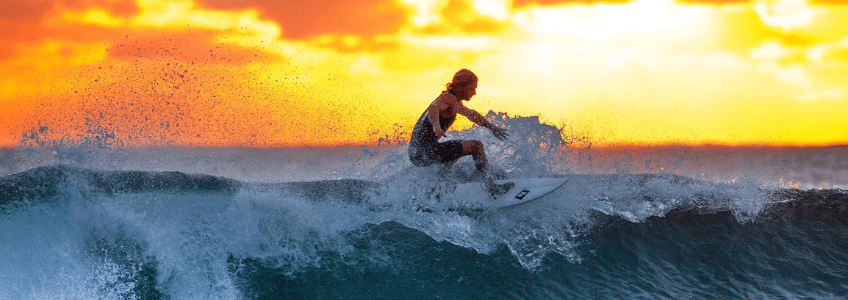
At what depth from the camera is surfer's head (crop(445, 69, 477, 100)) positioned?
14.8 ft

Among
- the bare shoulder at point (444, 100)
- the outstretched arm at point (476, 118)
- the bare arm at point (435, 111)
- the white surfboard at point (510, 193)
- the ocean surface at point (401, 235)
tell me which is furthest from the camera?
the white surfboard at point (510, 193)

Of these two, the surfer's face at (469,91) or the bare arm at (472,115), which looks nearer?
the surfer's face at (469,91)

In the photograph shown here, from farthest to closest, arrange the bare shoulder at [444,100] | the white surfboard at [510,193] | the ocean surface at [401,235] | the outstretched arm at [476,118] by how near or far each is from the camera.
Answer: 1. the white surfboard at [510,193]
2. the outstretched arm at [476,118]
3. the bare shoulder at [444,100]
4. the ocean surface at [401,235]

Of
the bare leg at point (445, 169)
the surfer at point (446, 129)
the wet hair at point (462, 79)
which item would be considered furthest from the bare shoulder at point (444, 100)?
the bare leg at point (445, 169)

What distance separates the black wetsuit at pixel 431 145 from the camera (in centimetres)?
471

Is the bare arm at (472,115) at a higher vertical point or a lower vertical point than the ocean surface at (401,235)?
higher

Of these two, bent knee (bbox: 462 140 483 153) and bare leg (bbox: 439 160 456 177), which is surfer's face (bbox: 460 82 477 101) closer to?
bent knee (bbox: 462 140 483 153)

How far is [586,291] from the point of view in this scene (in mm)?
4121

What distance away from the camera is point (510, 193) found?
16.3 feet

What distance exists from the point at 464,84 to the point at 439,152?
0.76m

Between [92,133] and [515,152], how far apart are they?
628 centimetres

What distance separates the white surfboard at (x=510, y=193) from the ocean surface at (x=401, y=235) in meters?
0.12

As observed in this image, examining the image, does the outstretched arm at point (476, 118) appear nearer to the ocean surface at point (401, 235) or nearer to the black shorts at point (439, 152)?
the black shorts at point (439, 152)

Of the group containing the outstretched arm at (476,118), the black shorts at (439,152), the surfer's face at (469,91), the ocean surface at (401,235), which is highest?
the surfer's face at (469,91)
